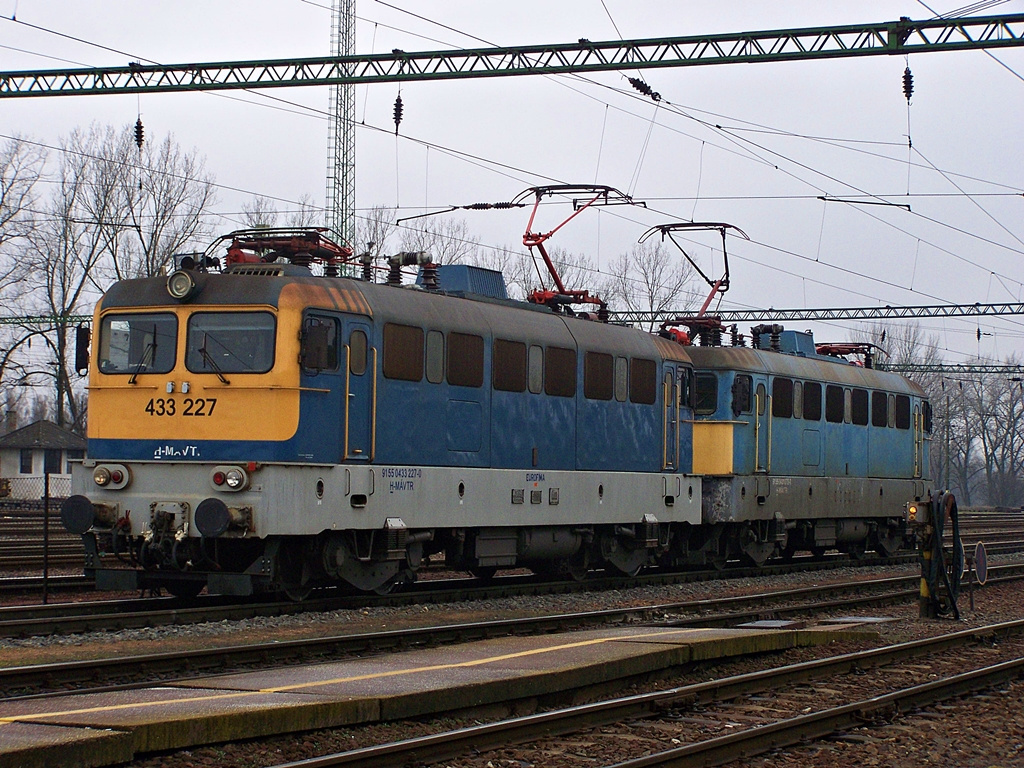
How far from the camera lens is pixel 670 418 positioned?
22.8 metres

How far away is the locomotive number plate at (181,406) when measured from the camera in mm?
15570

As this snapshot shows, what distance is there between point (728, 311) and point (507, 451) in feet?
137

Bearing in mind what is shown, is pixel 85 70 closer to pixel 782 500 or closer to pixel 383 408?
pixel 383 408

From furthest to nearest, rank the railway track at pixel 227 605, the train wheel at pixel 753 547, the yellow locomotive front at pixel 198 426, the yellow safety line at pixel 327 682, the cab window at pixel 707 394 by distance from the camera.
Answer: the train wheel at pixel 753 547 → the cab window at pixel 707 394 → the yellow locomotive front at pixel 198 426 → the railway track at pixel 227 605 → the yellow safety line at pixel 327 682

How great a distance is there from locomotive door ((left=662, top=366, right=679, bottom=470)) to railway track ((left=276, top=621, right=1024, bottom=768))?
887 cm

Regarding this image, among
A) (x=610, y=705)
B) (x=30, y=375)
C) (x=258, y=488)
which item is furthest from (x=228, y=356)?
(x=30, y=375)

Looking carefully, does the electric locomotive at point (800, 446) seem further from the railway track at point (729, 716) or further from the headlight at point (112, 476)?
the headlight at point (112, 476)

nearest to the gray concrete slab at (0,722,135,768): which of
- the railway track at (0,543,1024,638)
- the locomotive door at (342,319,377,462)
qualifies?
the railway track at (0,543,1024,638)

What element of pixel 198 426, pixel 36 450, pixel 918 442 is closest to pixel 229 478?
pixel 198 426

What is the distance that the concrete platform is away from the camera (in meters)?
7.75

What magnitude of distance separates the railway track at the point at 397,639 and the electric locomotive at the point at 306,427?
2.43 meters

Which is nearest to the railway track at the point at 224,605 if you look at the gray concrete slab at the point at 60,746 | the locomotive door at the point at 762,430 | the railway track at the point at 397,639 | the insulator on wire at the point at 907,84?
the railway track at the point at 397,639

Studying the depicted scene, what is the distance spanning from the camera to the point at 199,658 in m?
11.6

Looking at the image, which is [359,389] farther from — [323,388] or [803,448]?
[803,448]
